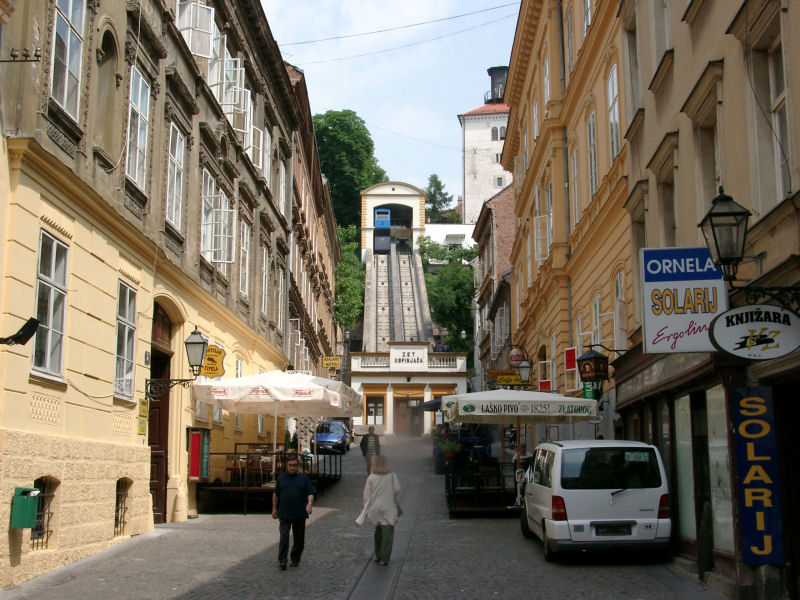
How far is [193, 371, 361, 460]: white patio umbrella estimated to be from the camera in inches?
721

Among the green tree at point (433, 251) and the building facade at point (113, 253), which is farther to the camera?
the green tree at point (433, 251)

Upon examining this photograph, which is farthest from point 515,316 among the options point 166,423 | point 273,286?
point 166,423

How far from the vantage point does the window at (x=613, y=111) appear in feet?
59.7

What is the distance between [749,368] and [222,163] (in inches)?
584

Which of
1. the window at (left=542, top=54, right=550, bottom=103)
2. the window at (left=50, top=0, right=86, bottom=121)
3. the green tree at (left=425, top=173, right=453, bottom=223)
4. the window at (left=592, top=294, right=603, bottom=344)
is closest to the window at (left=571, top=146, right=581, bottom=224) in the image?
the window at (left=592, top=294, right=603, bottom=344)

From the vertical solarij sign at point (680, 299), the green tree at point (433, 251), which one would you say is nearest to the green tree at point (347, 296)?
the green tree at point (433, 251)

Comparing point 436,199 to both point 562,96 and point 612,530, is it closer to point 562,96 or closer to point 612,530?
point 562,96

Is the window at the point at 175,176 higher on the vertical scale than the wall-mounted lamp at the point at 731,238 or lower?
higher

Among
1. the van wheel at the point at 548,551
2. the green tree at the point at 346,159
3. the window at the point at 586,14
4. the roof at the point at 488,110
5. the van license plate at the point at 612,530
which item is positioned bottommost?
the van wheel at the point at 548,551

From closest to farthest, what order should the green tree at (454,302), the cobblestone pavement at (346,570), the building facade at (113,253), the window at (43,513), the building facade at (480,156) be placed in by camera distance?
the cobblestone pavement at (346,570) < the building facade at (113,253) < the window at (43,513) < the green tree at (454,302) < the building facade at (480,156)

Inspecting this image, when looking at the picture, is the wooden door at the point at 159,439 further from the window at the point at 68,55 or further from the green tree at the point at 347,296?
the green tree at the point at 347,296

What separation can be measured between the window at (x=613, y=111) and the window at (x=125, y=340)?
9.63 m

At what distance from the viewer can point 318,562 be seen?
12.6 meters

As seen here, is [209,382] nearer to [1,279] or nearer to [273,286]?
[1,279]
